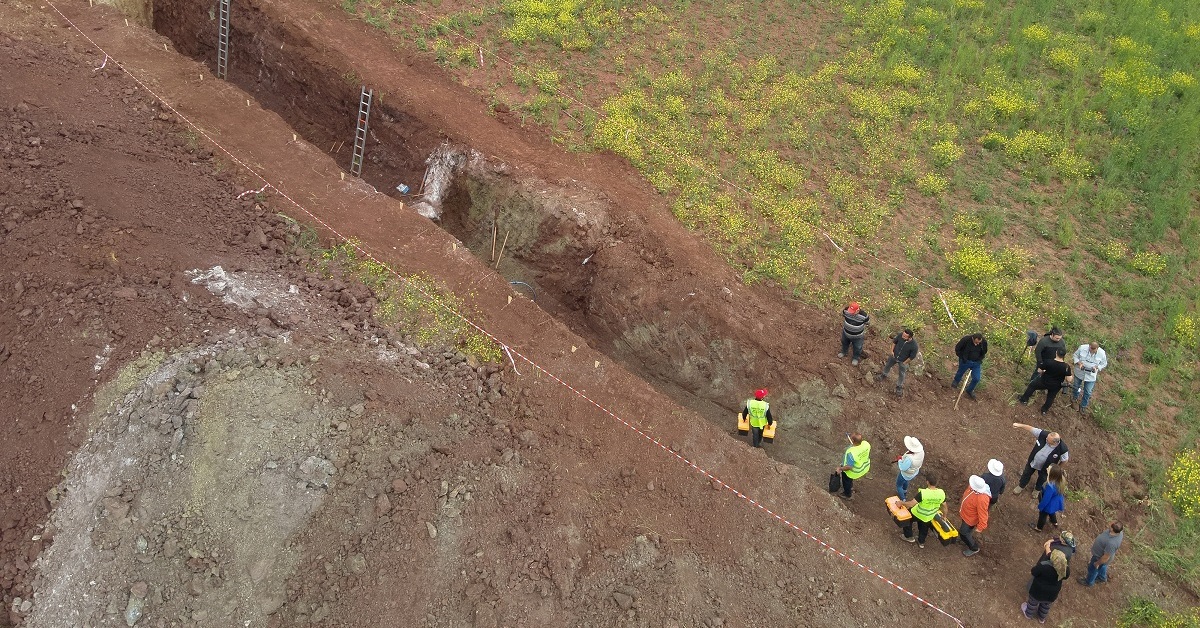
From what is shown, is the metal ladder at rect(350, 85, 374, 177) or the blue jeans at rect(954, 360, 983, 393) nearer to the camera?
the blue jeans at rect(954, 360, 983, 393)

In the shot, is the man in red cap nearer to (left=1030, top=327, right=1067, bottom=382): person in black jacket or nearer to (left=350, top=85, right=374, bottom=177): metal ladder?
(left=1030, top=327, right=1067, bottom=382): person in black jacket

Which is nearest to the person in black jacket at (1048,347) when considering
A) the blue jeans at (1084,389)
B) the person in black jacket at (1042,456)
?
the blue jeans at (1084,389)

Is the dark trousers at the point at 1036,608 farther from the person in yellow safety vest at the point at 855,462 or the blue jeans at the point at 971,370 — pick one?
the blue jeans at the point at 971,370

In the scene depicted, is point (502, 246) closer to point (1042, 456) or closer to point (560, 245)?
point (560, 245)

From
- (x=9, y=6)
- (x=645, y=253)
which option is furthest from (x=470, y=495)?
(x=9, y=6)

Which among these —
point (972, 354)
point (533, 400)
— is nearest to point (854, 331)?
point (972, 354)

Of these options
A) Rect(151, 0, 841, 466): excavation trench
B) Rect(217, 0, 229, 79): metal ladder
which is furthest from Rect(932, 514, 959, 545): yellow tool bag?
Rect(217, 0, 229, 79): metal ladder
